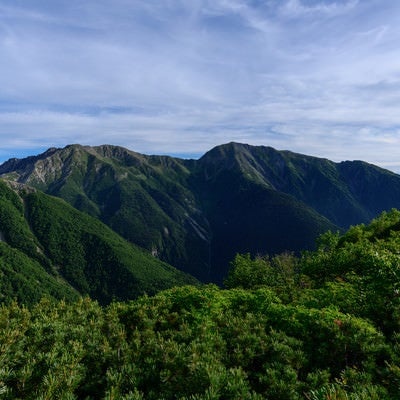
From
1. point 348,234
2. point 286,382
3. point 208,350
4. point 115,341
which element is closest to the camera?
point 286,382

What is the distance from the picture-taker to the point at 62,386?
12562 mm

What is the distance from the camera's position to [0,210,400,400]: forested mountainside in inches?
513

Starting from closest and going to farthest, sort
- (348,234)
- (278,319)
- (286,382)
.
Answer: (286,382)
(278,319)
(348,234)

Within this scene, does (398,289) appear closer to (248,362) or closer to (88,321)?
(248,362)

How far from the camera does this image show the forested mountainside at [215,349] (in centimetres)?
1303

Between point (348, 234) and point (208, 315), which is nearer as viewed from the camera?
point (208, 315)

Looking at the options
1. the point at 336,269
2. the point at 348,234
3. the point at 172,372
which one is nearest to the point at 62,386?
the point at 172,372

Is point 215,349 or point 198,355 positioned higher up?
point 198,355

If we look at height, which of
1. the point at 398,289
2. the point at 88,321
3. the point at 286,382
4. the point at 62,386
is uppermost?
the point at 398,289

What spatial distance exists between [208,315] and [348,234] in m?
54.6

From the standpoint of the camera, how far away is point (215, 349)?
711 inches

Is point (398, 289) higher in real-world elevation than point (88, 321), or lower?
higher

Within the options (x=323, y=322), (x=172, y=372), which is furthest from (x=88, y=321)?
(x=323, y=322)

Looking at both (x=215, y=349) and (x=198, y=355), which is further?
(x=215, y=349)
